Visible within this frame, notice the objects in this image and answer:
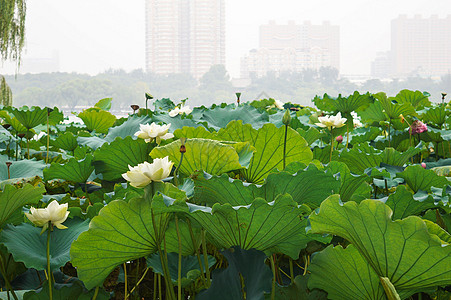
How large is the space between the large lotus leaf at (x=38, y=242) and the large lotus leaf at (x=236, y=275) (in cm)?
17

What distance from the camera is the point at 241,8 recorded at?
198 ft

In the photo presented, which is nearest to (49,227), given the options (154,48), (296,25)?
(154,48)

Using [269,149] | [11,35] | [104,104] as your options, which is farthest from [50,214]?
[11,35]

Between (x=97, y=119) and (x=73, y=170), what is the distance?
1.88ft

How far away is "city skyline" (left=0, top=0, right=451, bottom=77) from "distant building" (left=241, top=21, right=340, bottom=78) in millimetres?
5885

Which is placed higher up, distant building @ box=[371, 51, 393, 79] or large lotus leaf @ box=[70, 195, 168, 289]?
distant building @ box=[371, 51, 393, 79]

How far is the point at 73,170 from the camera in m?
0.67

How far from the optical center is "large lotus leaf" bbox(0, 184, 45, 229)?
44 centimetres

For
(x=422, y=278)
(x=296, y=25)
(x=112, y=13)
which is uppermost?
(x=112, y=13)

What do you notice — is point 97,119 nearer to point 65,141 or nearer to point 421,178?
point 65,141

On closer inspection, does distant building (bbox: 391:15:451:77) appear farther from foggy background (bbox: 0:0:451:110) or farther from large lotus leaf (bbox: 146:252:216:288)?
large lotus leaf (bbox: 146:252:216:288)

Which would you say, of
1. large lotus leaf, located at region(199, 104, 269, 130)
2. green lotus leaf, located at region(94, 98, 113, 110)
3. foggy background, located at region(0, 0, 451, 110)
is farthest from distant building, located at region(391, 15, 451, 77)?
large lotus leaf, located at region(199, 104, 269, 130)

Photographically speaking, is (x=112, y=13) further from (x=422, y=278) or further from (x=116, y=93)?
(x=422, y=278)

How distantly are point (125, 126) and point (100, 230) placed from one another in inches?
18.7
